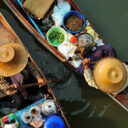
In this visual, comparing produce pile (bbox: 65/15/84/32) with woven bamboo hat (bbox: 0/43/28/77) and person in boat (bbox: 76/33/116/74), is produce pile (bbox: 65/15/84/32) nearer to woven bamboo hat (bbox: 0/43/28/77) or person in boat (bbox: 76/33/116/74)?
person in boat (bbox: 76/33/116/74)

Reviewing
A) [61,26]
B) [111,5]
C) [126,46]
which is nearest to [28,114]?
[61,26]

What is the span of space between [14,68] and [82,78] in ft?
7.91

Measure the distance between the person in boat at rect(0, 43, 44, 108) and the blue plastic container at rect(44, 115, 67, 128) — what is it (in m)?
0.67

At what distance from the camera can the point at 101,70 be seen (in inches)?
211

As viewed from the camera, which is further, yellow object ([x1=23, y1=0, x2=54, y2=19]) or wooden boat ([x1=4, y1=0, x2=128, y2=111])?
yellow object ([x1=23, y1=0, x2=54, y2=19])

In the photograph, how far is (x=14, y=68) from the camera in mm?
5320

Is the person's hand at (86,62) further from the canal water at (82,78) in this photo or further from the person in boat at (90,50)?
the canal water at (82,78)

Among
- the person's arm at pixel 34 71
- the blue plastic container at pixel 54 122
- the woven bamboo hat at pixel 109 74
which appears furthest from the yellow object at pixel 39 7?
the blue plastic container at pixel 54 122

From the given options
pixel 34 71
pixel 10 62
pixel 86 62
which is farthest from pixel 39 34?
pixel 10 62

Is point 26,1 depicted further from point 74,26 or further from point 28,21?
point 74,26

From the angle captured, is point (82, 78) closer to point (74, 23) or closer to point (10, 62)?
point (74, 23)

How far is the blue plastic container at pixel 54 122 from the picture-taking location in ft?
19.0

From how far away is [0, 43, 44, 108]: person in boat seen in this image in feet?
17.3

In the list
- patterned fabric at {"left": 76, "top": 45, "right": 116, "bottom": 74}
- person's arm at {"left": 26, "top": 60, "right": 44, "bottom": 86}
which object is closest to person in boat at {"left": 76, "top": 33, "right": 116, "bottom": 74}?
patterned fabric at {"left": 76, "top": 45, "right": 116, "bottom": 74}
